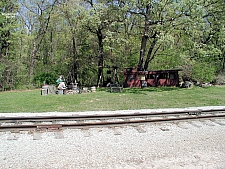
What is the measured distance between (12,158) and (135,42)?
2311cm

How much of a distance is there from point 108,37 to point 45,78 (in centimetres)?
980

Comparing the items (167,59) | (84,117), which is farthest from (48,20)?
(84,117)

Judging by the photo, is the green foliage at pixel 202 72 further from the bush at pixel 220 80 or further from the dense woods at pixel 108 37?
the bush at pixel 220 80

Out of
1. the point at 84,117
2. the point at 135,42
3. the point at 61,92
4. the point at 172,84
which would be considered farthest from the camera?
the point at 135,42

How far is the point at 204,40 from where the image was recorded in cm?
2523

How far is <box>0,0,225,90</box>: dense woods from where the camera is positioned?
18016mm

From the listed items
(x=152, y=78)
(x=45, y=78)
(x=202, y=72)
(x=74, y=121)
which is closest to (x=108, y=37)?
(x=152, y=78)

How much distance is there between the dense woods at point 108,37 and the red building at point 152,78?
1.31m

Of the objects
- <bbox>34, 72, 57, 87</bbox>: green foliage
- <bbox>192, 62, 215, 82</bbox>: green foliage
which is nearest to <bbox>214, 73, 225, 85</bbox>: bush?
<bbox>192, 62, 215, 82</bbox>: green foliage

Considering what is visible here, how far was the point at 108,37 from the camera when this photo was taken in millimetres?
18359

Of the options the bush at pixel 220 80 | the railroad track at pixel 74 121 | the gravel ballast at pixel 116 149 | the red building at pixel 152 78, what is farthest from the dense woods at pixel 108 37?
the gravel ballast at pixel 116 149

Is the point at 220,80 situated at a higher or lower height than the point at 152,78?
lower

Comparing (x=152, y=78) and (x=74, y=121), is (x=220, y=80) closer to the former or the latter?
(x=152, y=78)

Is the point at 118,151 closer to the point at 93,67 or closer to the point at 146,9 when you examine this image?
the point at 146,9
